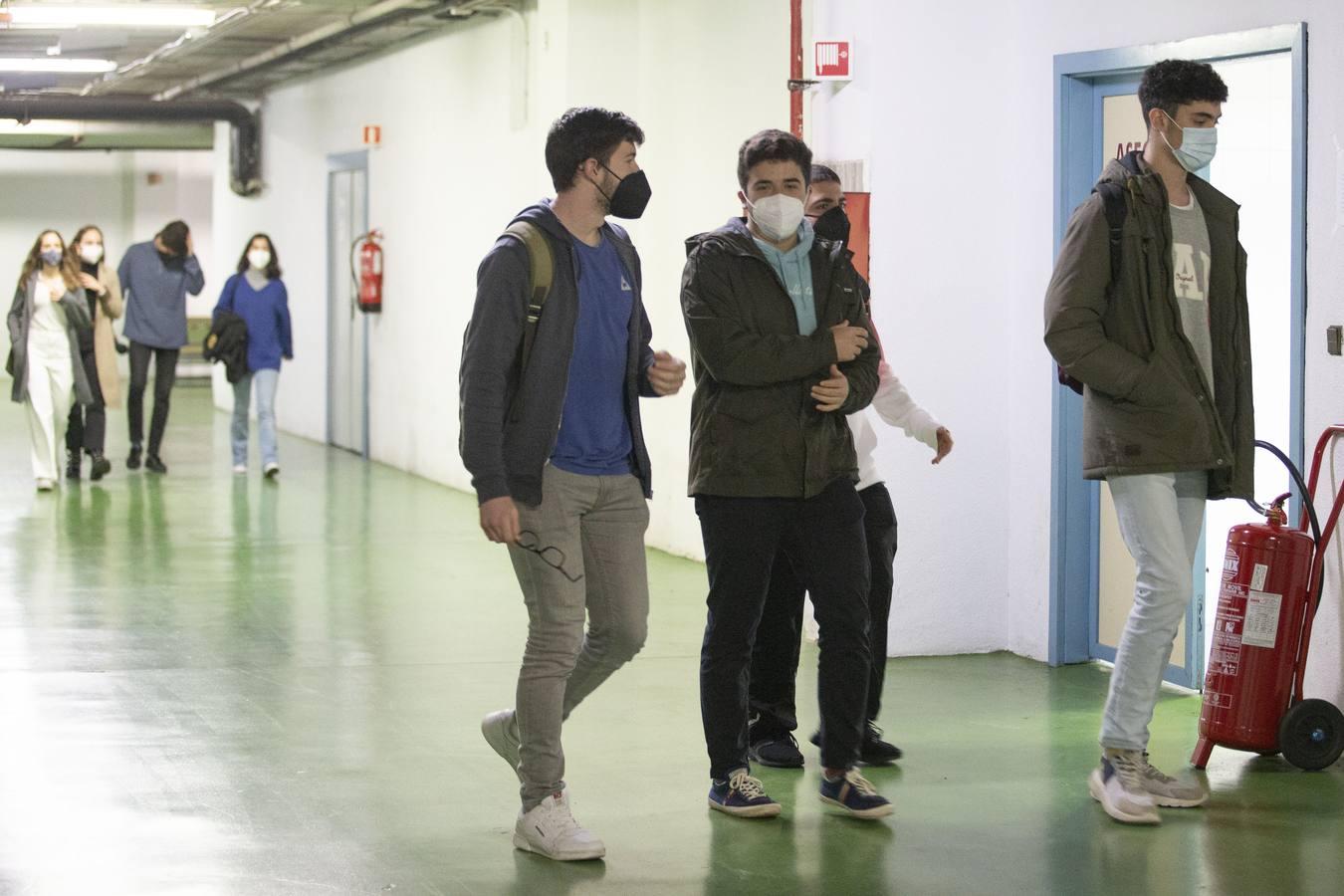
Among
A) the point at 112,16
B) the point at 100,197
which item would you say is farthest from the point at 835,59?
the point at 100,197

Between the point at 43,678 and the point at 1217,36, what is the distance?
4192 mm

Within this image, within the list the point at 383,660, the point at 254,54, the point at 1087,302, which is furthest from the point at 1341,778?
the point at 254,54

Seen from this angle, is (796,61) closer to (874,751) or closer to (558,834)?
(874,751)

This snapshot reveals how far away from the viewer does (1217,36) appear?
5523 millimetres

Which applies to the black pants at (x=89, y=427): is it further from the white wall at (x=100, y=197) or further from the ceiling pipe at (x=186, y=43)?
the white wall at (x=100, y=197)

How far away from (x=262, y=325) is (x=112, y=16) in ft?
8.07

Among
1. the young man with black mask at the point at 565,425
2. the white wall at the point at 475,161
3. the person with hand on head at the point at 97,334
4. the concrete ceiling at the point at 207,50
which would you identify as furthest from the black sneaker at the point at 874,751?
the person with hand on head at the point at 97,334

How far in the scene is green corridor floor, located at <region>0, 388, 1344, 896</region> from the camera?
398cm

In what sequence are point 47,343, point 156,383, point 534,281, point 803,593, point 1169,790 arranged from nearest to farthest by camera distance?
point 534,281 < point 1169,790 < point 803,593 < point 47,343 < point 156,383

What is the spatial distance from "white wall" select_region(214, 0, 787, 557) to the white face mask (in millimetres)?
3817

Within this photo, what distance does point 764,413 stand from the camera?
4.26 m

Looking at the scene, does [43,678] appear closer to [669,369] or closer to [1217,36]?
[669,369]

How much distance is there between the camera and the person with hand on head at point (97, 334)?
11492mm

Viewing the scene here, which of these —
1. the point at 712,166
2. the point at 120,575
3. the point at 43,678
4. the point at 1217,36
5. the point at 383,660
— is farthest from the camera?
the point at 712,166
